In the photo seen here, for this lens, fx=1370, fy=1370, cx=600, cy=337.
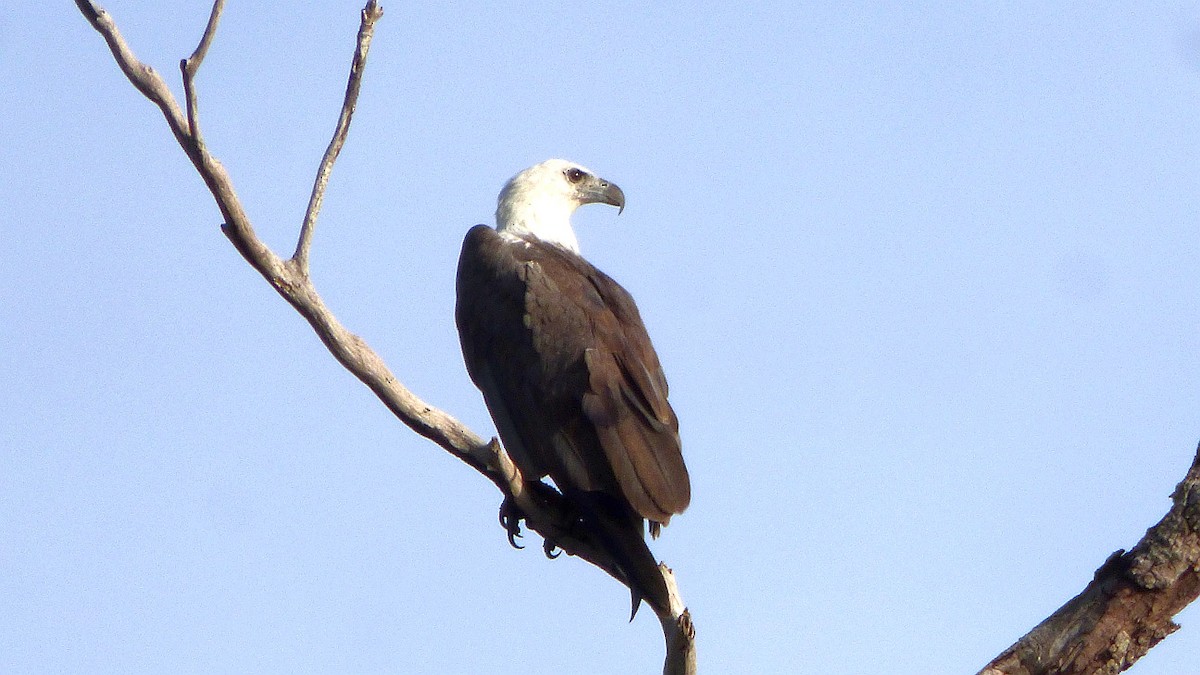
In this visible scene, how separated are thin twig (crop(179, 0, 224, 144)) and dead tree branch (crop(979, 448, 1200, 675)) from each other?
323 cm

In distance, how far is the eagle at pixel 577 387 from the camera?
5730 mm

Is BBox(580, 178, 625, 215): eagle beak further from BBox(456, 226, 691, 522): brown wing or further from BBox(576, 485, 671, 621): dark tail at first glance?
BBox(576, 485, 671, 621): dark tail

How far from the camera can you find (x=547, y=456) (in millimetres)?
6113

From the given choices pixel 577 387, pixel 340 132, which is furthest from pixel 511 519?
pixel 340 132

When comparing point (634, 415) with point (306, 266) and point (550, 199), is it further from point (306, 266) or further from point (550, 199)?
point (550, 199)

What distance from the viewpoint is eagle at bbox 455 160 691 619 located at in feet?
18.8

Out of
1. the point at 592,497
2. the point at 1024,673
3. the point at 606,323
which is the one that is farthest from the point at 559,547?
the point at 1024,673

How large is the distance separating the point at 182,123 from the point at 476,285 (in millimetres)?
2289

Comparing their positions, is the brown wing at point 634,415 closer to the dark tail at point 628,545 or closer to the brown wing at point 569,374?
the brown wing at point 569,374

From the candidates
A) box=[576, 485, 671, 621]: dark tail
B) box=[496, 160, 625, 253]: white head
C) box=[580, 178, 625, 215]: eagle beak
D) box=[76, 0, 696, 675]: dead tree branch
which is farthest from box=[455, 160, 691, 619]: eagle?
box=[580, 178, 625, 215]: eagle beak

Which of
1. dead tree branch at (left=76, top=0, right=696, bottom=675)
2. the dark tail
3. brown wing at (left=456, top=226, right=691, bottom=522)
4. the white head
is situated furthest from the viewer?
the white head

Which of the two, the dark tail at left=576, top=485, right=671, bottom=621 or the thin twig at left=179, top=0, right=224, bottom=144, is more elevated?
the thin twig at left=179, top=0, right=224, bottom=144

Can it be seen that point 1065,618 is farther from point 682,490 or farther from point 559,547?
point 559,547

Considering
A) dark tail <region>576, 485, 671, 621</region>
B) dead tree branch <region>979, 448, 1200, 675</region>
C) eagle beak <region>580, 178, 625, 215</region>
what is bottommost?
dead tree branch <region>979, 448, 1200, 675</region>
